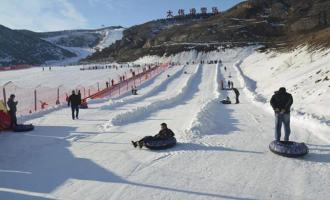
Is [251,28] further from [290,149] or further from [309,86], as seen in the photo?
[290,149]

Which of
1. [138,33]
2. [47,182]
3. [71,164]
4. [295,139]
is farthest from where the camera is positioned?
[138,33]

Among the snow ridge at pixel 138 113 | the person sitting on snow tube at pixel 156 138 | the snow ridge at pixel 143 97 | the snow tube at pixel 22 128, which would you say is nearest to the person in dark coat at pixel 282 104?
the person sitting on snow tube at pixel 156 138

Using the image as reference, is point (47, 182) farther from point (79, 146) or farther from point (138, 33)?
point (138, 33)

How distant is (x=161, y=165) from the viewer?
1144 centimetres

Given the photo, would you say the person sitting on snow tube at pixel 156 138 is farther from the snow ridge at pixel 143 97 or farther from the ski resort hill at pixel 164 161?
the snow ridge at pixel 143 97

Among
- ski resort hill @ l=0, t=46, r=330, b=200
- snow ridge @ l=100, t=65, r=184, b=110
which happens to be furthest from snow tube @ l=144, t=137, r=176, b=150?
snow ridge @ l=100, t=65, r=184, b=110

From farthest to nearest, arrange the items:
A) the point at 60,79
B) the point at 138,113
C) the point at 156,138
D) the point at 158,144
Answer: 1. the point at 60,79
2. the point at 138,113
3. the point at 156,138
4. the point at 158,144

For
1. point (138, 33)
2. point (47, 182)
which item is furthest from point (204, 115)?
point (138, 33)

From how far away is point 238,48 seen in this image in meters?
104

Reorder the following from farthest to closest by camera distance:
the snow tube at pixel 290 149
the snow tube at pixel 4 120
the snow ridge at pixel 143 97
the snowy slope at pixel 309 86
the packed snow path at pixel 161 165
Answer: the snow ridge at pixel 143 97 < the snow tube at pixel 4 120 < the snowy slope at pixel 309 86 < the snow tube at pixel 290 149 < the packed snow path at pixel 161 165

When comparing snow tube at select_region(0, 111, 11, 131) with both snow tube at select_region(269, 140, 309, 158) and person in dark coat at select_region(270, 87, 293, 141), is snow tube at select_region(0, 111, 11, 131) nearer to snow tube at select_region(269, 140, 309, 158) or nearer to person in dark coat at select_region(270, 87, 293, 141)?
person in dark coat at select_region(270, 87, 293, 141)

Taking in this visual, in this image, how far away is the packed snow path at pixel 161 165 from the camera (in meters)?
9.38

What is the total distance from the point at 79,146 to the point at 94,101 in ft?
55.0

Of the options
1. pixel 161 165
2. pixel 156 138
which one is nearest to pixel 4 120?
pixel 156 138
